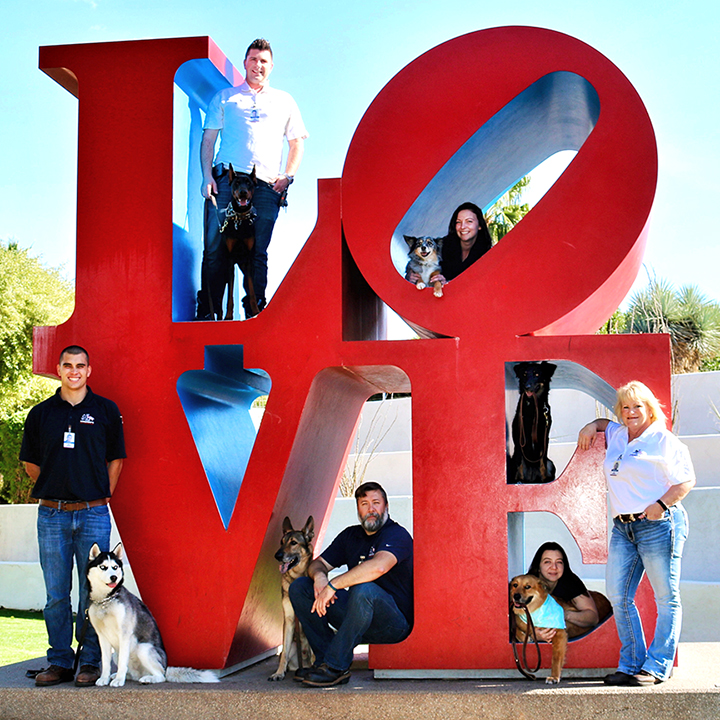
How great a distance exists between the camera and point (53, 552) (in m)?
5.07

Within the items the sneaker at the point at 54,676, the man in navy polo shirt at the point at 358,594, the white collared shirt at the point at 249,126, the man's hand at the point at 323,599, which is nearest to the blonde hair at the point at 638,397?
the man in navy polo shirt at the point at 358,594

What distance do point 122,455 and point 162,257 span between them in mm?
1403

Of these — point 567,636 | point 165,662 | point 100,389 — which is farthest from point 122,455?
point 567,636

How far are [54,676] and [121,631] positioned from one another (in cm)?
55

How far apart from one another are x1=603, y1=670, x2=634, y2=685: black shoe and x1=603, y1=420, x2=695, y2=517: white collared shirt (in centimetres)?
91

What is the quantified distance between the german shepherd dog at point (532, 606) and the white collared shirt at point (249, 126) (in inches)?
127

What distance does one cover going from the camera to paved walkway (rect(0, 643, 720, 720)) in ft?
14.9

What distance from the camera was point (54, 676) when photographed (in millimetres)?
5070

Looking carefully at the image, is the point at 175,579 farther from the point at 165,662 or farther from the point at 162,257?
the point at 162,257

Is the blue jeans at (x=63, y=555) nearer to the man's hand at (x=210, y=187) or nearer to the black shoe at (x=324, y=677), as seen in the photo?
the black shoe at (x=324, y=677)

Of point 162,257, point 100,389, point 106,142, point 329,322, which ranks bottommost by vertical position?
point 100,389

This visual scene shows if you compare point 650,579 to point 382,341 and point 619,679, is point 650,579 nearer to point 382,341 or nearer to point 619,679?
point 619,679

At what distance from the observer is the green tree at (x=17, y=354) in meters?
16.0

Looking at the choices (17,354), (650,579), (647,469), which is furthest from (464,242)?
(17,354)
